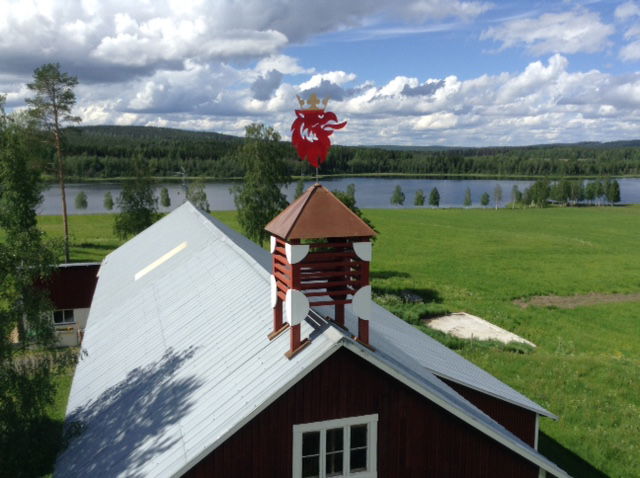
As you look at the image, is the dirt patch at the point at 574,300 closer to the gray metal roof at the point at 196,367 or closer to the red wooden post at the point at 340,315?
the gray metal roof at the point at 196,367

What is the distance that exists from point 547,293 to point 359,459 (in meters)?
35.8

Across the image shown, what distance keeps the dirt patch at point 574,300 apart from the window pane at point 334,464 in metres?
30.8

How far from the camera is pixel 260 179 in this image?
36.6 meters

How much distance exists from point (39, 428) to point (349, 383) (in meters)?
5.87

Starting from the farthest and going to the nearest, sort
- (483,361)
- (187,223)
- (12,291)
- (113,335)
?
(187,223) < (483,361) < (113,335) < (12,291)

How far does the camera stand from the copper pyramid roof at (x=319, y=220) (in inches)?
345

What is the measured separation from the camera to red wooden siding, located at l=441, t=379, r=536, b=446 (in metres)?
12.1

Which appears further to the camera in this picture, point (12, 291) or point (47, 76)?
point (47, 76)

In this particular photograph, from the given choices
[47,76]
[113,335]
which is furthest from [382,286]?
[47,76]

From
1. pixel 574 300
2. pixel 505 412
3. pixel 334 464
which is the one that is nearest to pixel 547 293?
pixel 574 300

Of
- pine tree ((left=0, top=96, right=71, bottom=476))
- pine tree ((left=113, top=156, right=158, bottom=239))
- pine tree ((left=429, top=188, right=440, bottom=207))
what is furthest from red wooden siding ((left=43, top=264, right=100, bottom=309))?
pine tree ((left=429, top=188, right=440, bottom=207))

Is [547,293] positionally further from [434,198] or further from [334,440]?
[434,198]

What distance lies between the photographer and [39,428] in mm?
9836

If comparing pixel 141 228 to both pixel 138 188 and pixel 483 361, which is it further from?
pixel 483 361
